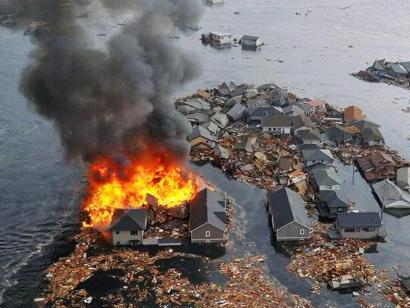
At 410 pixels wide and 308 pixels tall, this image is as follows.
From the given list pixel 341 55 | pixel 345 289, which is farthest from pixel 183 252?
pixel 341 55

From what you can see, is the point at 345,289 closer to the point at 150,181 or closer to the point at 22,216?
the point at 150,181

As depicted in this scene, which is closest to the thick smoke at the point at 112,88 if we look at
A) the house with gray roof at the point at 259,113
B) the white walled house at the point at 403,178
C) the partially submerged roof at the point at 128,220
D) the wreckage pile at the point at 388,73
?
the partially submerged roof at the point at 128,220

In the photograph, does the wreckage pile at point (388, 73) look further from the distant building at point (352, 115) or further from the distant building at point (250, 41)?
the distant building at point (250, 41)

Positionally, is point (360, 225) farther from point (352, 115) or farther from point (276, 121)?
point (352, 115)

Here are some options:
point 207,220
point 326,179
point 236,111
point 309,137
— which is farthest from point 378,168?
point 207,220

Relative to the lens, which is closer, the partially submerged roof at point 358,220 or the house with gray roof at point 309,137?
the partially submerged roof at point 358,220

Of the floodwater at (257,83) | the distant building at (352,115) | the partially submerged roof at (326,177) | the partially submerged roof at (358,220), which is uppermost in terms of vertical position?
the partially submerged roof at (358,220)
